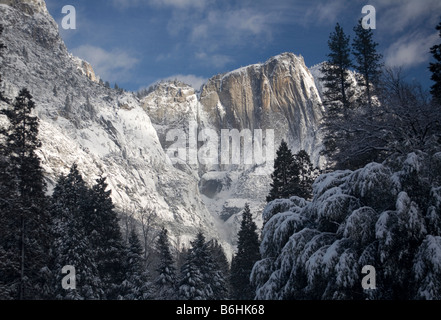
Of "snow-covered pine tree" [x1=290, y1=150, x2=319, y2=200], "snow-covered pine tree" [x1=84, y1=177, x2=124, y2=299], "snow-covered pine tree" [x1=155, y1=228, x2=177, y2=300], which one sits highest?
"snow-covered pine tree" [x1=290, y1=150, x2=319, y2=200]

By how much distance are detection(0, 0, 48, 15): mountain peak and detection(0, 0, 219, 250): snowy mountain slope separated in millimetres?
378

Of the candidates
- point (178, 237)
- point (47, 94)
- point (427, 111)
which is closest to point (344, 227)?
point (427, 111)

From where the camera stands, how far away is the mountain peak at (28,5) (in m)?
153

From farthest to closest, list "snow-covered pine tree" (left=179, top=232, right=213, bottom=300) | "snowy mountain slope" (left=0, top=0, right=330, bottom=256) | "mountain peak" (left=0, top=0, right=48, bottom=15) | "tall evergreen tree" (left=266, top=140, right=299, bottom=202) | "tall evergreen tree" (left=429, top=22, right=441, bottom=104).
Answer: "mountain peak" (left=0, top=0, right=48, bottom=15), "snowy mountain slope" (left=0, top=0, right=330, bottom=256), "tall evergreen tree" (left=266, top=140, right=299, bottom=202), "snow-covered pine tree" (left=179, top=232, right=213, bottom=300), "tall evergreen tree" (left=429, top=22, right=441, bottom=104)

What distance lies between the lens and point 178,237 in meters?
122

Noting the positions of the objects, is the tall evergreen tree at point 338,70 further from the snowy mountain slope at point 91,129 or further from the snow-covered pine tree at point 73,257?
the snowy mountain slope at point 91,129

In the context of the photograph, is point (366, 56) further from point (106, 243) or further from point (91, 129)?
point (91, 129)

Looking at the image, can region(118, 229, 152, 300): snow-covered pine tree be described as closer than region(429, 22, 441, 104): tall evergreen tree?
No

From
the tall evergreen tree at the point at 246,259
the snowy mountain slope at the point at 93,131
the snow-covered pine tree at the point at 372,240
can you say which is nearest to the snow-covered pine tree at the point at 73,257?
the tall evergreen tree at the point at 246,259

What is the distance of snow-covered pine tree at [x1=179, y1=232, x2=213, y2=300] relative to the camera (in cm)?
2675

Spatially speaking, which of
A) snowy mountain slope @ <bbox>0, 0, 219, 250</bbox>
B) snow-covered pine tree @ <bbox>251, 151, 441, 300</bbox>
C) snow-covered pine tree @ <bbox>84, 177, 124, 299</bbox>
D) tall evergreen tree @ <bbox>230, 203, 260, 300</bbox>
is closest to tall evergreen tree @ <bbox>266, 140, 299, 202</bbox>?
tall evergreen tree @ <bbox>230, 203, 260, 300</bbox>

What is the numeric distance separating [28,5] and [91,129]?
65.5 metres

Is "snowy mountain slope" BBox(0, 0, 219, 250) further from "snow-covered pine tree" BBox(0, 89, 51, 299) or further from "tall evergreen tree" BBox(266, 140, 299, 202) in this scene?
"snow-covered pine tree" BBox(0, 89, 51, 299)

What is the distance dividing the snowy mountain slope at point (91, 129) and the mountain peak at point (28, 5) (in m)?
0.38
